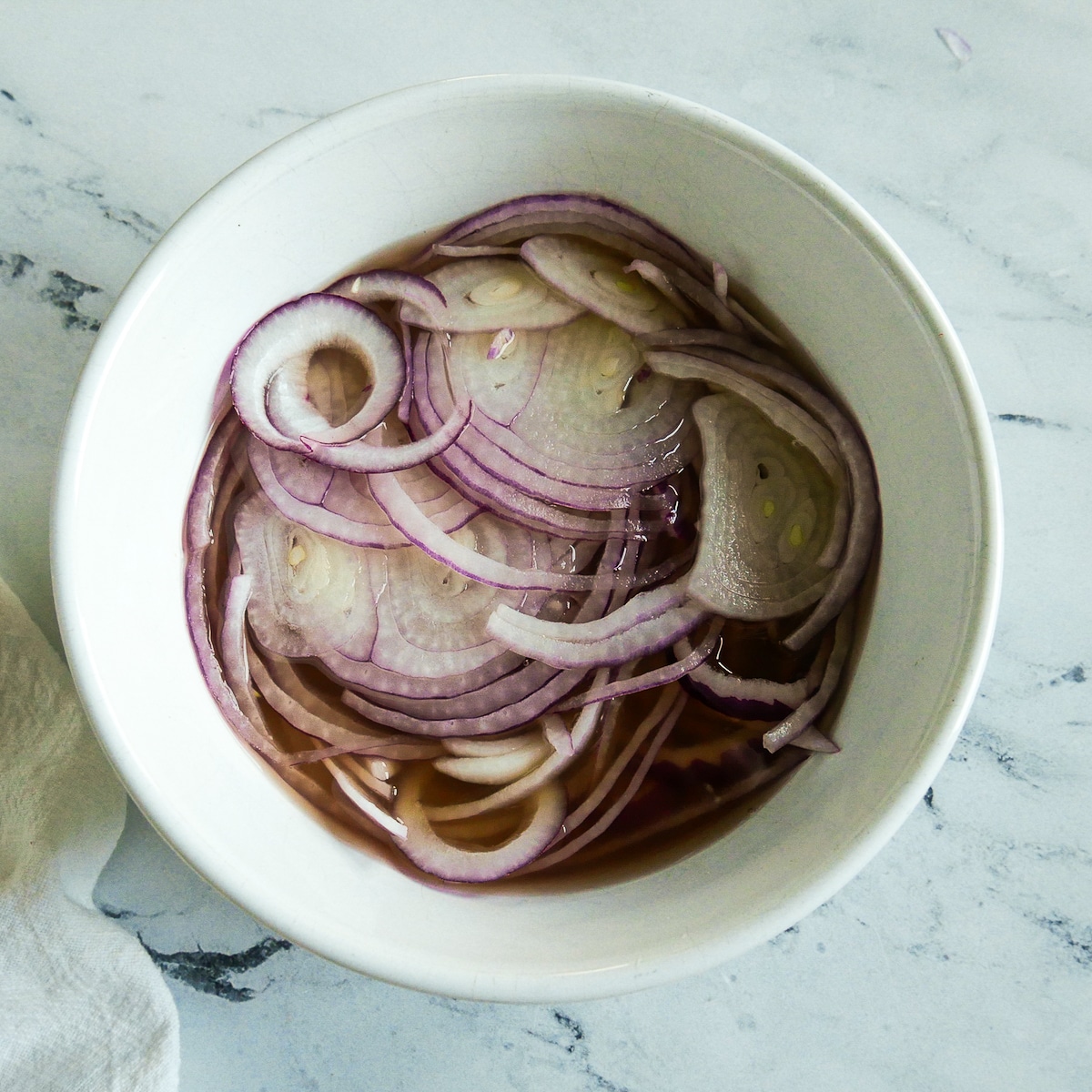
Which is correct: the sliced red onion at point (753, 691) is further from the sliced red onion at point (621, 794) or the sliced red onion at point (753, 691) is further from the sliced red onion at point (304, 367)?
the sliced red onion at point (304, 367)

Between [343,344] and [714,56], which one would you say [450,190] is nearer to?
[343,344]

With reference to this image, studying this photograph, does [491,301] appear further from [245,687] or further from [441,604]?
[245,687]

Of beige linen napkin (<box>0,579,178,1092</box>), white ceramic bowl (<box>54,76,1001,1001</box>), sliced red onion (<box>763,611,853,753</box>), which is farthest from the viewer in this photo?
beige linen napkin (<box>0,579,178,1092</box>)

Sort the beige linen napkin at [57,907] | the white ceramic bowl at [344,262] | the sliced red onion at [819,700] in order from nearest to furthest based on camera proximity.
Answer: the white ceramic bowl at [344,262] < the sliced red onion at [819,700] < the beige linen napkin at [57,907]

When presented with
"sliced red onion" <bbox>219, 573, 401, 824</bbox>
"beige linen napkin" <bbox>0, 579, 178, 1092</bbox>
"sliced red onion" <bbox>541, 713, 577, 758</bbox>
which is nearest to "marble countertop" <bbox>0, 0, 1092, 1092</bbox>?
"beige linen napkin" <bbox>0, 579, 178, 1092</bbox>

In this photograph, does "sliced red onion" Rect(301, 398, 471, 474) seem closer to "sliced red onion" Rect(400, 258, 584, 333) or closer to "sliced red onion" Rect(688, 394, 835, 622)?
"sliced red onion" Rect(400, 258, 584, 333)

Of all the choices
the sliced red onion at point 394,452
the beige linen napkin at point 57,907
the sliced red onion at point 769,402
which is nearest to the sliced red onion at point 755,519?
the sliced red onion at point 769,402

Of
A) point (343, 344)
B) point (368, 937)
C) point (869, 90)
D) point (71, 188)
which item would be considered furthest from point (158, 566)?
point (869, 90)

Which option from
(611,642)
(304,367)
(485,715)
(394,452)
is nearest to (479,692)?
(485,715)
